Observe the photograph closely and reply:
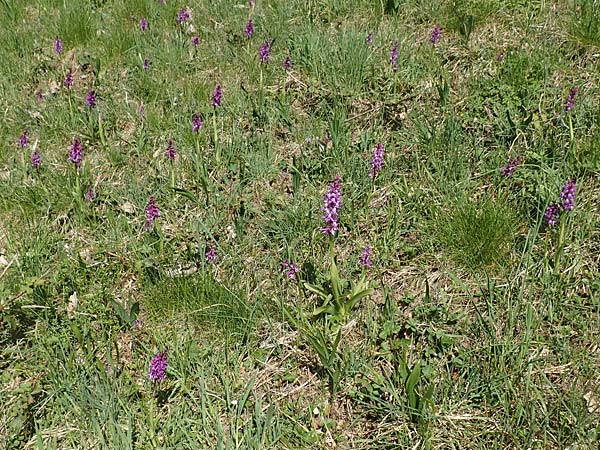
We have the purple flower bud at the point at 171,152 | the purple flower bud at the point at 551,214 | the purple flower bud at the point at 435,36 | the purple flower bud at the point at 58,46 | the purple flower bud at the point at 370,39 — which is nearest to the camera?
the purple flower bud at the point at 551,214

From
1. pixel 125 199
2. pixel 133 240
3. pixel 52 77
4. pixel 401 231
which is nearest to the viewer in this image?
pixel 401 231

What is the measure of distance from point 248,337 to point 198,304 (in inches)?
12.8

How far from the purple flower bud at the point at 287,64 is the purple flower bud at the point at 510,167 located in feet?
6.30

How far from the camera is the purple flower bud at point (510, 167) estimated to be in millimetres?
3191

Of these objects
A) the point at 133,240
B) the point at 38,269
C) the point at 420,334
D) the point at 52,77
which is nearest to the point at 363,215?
the point at 420,334

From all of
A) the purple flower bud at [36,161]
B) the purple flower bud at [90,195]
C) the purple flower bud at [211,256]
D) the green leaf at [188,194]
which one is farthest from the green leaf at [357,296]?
the purple flower bud at [36,161]

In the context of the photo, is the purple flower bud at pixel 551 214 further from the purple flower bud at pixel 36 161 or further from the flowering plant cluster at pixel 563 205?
the purple flower bud at pixel 36 161

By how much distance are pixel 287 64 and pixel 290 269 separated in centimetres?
204

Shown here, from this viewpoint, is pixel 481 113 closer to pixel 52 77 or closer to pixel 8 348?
pixel 8 348

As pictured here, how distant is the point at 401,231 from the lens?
3148 mm

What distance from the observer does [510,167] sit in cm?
318

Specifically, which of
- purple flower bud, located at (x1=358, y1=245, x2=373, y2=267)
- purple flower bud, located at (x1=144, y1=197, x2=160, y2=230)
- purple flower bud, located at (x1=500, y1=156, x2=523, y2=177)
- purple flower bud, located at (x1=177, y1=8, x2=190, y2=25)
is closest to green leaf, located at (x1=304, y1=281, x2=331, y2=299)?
purple flower bud, located at (x1=358, y1=245, x2=373, y2=267)

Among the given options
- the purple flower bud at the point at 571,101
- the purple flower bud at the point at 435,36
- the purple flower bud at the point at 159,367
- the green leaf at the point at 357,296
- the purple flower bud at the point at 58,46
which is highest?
the purple flower bud at the point at 435,36

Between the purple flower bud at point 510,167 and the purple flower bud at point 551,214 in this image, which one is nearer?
the purple flower bud at point 551,214
